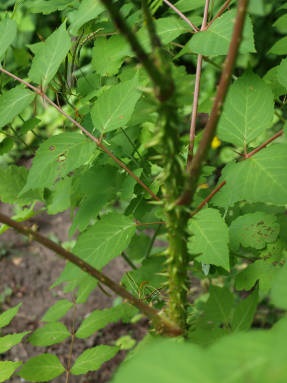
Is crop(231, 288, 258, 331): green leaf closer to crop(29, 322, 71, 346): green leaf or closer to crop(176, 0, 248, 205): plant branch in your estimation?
crop(29, 322, 71, 346): green leaf

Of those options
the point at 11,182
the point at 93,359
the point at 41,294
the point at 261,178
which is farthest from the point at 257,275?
the point at 41,294

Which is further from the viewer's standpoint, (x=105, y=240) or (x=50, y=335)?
(x=50, y=335)

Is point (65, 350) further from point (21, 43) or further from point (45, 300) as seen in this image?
point (21, 43)

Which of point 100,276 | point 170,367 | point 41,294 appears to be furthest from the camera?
point 41,294

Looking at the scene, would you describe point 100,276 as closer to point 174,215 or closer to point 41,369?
point 174,215

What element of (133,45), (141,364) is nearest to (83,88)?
(133,45)

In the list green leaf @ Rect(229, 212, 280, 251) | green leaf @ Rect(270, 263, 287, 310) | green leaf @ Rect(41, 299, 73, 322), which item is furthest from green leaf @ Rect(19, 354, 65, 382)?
green leaf @ Rect(270, 263, 287, 310)

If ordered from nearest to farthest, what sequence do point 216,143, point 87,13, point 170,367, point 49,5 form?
point 170,367, point 87,13, point 49,5, point 216,143

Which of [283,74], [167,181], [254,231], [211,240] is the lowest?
[254,231]
